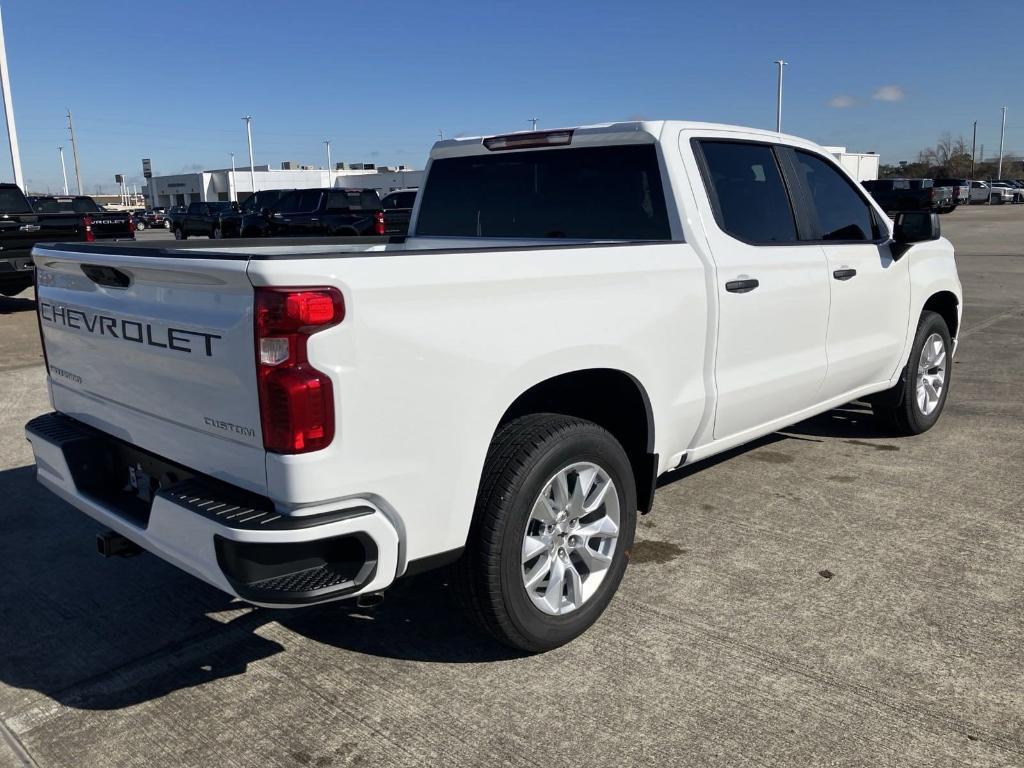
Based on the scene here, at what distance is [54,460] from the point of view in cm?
343

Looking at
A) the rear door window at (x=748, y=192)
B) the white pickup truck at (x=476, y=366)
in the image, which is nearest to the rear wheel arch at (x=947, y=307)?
the white pickup truck at (x=476, y=366)

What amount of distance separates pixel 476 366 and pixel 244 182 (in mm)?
86784

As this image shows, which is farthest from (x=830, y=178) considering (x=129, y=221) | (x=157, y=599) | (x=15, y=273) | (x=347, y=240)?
(x=129, y=221)

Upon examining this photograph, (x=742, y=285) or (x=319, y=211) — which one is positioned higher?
(x=319, y=211)

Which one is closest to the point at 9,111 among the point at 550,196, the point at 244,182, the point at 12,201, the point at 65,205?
the point at 65,205

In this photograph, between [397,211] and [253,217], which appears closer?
[397,211]

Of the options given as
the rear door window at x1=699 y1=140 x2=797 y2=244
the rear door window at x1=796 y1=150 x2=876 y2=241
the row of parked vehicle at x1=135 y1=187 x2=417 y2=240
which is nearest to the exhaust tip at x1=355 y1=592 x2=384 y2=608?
the rear door window at x1=699 y1=140 x2=797 y2=244

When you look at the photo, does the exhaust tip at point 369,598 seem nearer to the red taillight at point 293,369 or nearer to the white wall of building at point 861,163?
the red taillight at point 293,369

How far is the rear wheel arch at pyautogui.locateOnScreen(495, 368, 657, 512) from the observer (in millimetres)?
3467

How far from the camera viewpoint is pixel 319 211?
22.9 meters

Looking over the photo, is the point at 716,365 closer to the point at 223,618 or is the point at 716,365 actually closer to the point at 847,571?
the point at 847,571

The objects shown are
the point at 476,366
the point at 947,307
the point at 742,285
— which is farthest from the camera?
the point at 947,307

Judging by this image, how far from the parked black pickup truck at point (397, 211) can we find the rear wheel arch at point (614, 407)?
630 inches

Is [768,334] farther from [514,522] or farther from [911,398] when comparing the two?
[911,398]
